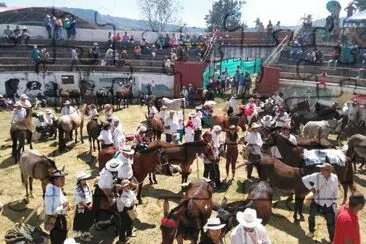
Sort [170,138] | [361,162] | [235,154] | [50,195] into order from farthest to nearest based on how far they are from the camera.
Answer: [170,138]
[361,162]
[235,154]
[50,195]

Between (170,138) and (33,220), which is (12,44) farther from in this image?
(33,220)

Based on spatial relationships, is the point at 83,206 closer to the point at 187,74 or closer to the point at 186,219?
the point at 186,219

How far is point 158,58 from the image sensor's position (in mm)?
29359

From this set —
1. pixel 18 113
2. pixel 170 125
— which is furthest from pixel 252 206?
pixel 18 113

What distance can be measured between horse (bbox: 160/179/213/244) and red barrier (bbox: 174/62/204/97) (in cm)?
1888

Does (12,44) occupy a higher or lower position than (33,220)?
higher

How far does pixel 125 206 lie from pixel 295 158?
5.60m

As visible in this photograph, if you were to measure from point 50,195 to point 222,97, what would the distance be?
19622 mm

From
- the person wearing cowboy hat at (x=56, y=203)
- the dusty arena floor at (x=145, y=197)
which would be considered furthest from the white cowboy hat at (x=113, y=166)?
the dusty arena floor at (x=145, y=197)

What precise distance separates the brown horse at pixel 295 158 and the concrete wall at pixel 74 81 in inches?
622

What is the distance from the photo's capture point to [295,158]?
1187 centimetres

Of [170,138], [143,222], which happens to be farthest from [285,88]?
[143,222]

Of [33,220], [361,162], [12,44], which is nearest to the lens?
[33,220]

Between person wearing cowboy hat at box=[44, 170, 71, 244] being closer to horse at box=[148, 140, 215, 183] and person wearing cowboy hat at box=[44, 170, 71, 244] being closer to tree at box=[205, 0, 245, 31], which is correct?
horse at box=[148, 140, 215, 183]
